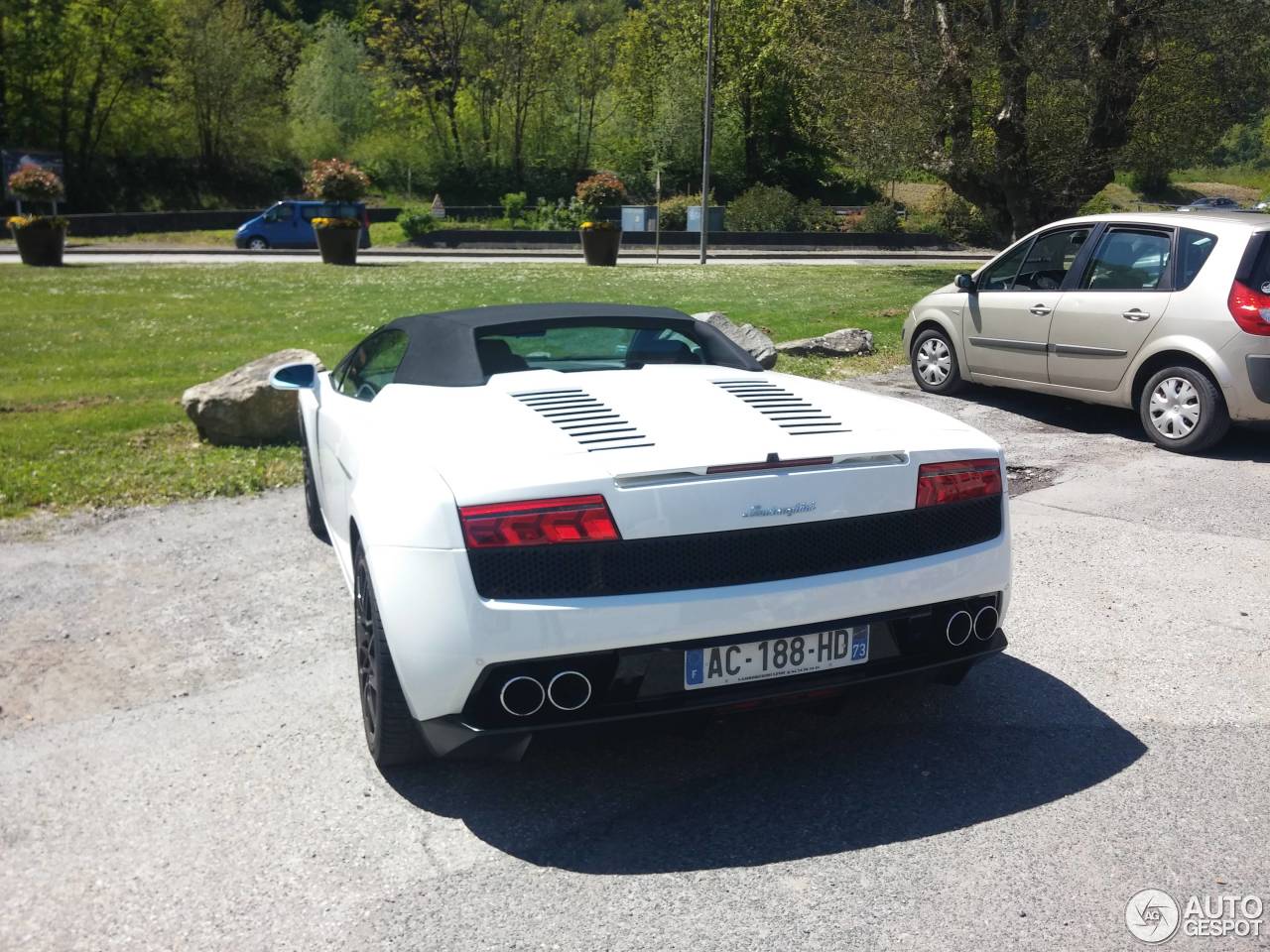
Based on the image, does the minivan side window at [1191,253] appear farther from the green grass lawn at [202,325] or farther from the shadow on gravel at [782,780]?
the shadow on gravel at [782,780]

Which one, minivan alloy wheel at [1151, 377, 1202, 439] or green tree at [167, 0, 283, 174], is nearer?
minivan alloy wheel at [1151, 377, 1202, 439]

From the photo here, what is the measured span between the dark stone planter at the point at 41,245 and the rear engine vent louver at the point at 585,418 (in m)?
26.4

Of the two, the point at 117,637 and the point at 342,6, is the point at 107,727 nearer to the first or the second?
the point at 117,637

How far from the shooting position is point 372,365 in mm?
4949

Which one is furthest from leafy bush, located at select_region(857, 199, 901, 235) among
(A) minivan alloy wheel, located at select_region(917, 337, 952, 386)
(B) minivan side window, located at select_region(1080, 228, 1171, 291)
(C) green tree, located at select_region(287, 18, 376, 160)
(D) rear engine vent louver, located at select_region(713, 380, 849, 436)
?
(D) rear engine vent louver, located at select_region(713, 380, 849, 436)

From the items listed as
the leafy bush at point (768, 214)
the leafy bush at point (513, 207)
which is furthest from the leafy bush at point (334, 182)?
the leafy bush at point (768, 214)

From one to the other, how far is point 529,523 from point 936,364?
8279 mm

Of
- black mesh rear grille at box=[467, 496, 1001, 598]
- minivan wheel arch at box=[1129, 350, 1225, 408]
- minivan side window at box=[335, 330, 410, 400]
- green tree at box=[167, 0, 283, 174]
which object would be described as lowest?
minivan wheel arch at box=[1129, 350, 1225, 408]

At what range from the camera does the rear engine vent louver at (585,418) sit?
335 cm

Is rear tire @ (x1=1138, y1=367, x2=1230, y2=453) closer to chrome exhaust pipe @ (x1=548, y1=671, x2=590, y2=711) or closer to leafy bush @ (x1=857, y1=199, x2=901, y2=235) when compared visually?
chrome exhaust pipe @ (x1=548, y1=671, x2=590, y2=711)

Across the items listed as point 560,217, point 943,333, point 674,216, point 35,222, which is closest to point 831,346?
point 943,333

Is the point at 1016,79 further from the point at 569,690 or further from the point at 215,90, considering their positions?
the point at 215,90

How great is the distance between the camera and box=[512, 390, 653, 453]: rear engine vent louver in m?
3.35

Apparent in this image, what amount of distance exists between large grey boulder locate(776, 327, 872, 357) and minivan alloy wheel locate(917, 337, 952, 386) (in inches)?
78.0
